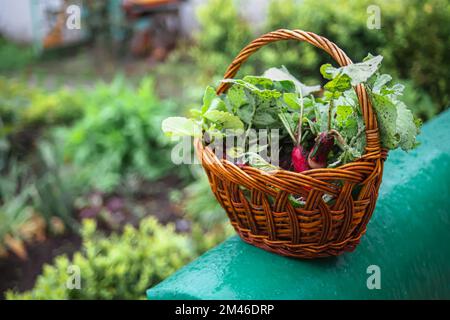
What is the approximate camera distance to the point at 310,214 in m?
1.27

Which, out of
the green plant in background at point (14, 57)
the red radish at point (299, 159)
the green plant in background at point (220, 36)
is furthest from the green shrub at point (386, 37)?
the green plant in background at point (14, 57)

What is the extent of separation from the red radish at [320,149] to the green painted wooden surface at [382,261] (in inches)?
9.9

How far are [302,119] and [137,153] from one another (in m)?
2.27

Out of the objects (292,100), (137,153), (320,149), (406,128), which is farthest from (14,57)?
(406,128)

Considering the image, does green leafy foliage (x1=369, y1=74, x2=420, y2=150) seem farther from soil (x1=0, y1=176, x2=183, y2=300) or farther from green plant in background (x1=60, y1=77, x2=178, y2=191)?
green plant in background (x1=60, y1=77, x2=178, y2=191)

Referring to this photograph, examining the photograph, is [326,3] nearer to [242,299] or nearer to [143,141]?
[143,141]

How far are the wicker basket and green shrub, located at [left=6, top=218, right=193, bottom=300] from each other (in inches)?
31.5

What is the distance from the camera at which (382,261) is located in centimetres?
148

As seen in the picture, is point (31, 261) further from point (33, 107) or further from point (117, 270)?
point (33, 107)

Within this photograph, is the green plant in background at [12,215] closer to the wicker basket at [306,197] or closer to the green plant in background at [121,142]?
the green plant in background at [121,142]

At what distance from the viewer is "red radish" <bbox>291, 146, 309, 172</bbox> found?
134cm

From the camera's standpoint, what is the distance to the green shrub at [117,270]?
1.96 meters

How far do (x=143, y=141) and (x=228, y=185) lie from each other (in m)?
2.35
